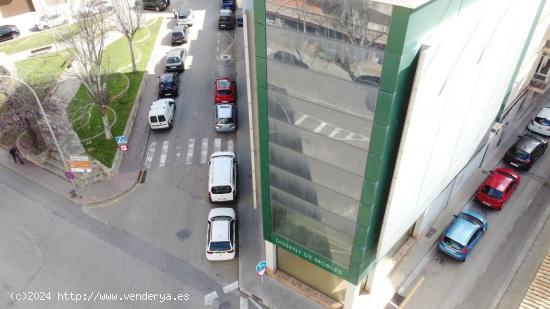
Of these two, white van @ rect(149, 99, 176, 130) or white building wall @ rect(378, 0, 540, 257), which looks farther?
white van @ rect(149, 99, 176, 130)

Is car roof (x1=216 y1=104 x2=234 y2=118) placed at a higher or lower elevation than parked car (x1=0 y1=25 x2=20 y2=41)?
lower

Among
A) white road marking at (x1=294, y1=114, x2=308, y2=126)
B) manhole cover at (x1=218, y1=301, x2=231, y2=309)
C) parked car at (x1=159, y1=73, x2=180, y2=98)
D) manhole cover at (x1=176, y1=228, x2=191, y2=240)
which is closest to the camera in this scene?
white road marking at (x1=294, y1=114, x2=308, y2=126)

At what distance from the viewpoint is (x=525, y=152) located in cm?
2695

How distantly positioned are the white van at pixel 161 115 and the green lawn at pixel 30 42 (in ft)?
58.4

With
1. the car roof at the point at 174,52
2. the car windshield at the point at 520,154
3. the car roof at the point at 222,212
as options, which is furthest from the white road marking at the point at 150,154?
the car windshield at the point at 520,154

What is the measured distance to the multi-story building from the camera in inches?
483

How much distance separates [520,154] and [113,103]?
1142 inches

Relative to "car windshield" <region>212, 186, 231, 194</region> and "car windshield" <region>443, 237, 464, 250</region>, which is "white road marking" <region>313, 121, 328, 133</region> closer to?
"car windshield" <region>212, 186, 231, 194</region>

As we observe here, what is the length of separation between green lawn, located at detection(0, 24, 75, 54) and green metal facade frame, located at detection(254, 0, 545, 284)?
3497cm

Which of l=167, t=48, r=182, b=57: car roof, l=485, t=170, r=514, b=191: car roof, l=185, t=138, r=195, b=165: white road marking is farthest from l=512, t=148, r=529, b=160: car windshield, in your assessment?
l=167, t=48, r=182, b=57: car roof

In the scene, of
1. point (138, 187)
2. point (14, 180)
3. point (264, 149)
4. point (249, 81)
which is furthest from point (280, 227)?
point (14, 180)

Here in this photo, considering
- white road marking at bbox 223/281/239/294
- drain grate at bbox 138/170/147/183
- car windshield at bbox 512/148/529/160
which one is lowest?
white road marking at bbox 223/281/239/294

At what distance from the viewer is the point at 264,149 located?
1683 centimetres

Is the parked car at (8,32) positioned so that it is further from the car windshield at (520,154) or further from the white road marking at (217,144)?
the car windshield at (520,154)
